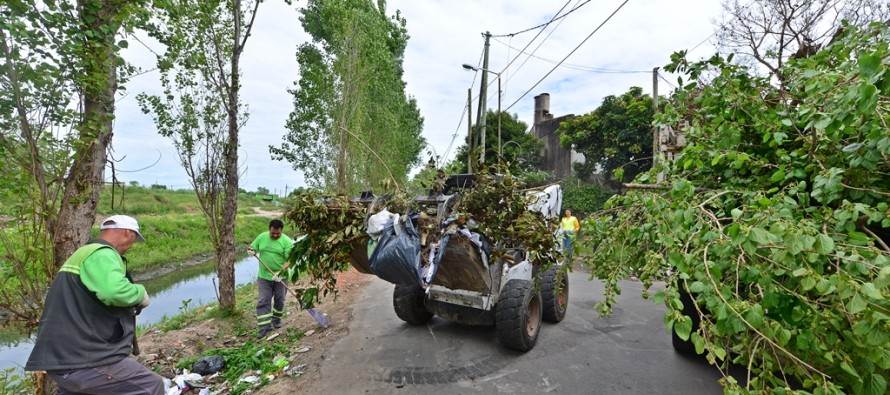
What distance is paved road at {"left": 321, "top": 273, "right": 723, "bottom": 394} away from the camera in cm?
356

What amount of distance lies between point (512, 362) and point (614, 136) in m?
13.6

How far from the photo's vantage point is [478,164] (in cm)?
351

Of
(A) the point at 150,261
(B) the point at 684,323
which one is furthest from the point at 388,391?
(A) the point at 150,261

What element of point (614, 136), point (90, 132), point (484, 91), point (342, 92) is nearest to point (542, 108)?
point (614, 136)

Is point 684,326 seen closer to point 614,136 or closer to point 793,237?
point 793,237

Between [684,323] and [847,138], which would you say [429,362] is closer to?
[684,323]

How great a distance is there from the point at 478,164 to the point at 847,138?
234 centimetres

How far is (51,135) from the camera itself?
3180mm

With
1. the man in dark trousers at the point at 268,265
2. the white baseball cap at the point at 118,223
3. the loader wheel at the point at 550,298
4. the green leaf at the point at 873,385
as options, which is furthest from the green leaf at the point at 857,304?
the man in dark trousers at the point at 268,265

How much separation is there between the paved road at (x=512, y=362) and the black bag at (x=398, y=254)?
49.8 inches

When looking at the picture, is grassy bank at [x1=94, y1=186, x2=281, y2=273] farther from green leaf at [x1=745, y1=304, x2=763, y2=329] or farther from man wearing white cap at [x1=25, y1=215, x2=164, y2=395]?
green leaf at [x1=745, y1=304, x2=763, y2=329]

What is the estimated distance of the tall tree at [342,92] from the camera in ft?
39.7

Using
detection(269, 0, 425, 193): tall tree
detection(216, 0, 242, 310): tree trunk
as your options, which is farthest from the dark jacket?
detection(269, 0, 425, 193): tall tree

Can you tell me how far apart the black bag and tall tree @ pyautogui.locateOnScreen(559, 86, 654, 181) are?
13.0m
